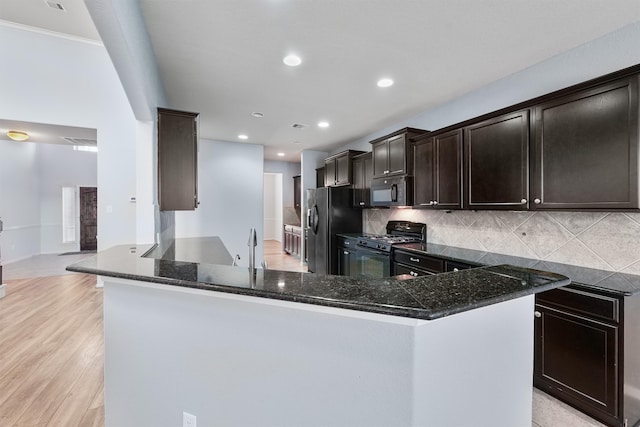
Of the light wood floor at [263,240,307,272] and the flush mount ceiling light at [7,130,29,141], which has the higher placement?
the flush mount ceiling light at [7,130,29,141]

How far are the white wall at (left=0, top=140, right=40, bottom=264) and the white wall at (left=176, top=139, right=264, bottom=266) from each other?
385 centimetres

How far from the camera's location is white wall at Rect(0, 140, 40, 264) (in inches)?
233

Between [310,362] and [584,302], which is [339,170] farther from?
[310,362]

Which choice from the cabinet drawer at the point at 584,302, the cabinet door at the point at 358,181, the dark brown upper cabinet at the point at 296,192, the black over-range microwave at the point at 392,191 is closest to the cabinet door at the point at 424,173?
the black over-range microwave at the point at 392,191

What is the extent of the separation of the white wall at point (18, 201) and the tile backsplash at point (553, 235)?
8.29 meters

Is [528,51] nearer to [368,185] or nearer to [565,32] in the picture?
[565,32]

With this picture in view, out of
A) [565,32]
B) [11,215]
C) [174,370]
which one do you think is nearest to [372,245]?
[565,32]

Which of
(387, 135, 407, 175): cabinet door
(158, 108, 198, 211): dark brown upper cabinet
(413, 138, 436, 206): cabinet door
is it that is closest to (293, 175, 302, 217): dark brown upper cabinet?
(387, 135, 407, 175): cabinet door

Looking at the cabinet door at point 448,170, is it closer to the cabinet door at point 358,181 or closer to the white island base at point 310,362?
the cabinet door at point 358,181

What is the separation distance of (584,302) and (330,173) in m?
4.34

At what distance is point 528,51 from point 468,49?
1.67ft

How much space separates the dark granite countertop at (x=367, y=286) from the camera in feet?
2.67

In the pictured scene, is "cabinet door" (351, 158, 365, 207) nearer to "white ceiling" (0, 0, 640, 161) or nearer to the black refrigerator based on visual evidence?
the black refrigerator

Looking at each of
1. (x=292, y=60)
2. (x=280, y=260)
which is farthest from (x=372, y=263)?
(x=280, y=260)
